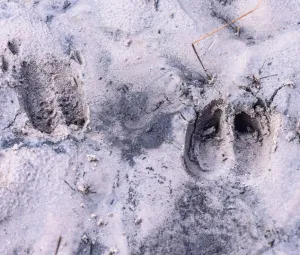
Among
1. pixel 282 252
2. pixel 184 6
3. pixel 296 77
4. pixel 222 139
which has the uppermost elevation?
pixel 184 6

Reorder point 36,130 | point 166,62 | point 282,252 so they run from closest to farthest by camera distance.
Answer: point 282,252 → point 36,130 → point 166,62

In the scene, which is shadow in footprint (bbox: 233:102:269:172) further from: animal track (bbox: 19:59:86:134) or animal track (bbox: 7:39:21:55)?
animal track (bbox: 7:39:21:55)

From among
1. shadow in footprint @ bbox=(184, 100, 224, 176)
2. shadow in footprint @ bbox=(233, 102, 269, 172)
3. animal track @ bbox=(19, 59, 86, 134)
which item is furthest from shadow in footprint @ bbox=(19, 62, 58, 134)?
shadow in footprint @ bbox=(233, 102, 269, 172)

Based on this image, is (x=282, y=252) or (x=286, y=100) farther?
(x=286, y=100)

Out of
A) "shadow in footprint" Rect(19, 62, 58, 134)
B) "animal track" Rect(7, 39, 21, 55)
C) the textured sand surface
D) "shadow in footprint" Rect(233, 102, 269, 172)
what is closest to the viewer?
the textured sand surface

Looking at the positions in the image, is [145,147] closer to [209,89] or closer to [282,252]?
[209,89]

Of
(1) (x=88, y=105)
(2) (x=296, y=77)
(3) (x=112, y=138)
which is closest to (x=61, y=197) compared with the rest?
(3) (x=112, y=138)

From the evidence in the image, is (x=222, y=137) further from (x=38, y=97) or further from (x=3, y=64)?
(x=3, y=64)
